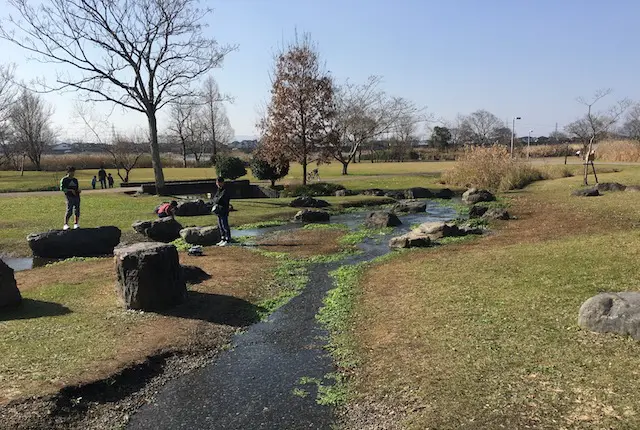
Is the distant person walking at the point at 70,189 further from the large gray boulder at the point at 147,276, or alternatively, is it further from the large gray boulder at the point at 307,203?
the large gray boulder at the point at 307,203

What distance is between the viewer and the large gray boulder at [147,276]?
30.0 ft

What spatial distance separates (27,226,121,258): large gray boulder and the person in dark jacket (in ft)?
10.3

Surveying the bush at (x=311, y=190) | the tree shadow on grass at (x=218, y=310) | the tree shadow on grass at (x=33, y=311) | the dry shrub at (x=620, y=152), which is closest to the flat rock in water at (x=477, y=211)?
the bush at (x=311, y=190)

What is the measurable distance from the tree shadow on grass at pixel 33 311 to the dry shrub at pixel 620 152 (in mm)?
52160

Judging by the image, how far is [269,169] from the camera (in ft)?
124

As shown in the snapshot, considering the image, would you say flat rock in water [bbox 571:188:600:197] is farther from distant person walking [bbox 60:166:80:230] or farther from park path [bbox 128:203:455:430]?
distant person walking [bbox 60:166:80:230]

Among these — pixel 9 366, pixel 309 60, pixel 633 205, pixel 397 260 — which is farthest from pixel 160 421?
pixel 309 60

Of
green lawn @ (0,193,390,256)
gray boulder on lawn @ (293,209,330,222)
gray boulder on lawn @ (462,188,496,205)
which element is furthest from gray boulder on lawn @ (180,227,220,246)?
gray boulder on lawn @ (462,188,496,205)

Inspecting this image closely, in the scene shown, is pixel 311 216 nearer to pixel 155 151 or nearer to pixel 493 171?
pixel 155 151

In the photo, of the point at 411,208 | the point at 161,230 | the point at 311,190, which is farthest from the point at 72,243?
the point at 311,190

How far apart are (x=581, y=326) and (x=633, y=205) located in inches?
589

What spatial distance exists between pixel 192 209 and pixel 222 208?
7155 mm

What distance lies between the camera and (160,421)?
19.4 ft

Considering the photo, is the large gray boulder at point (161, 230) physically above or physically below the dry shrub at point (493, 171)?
below
